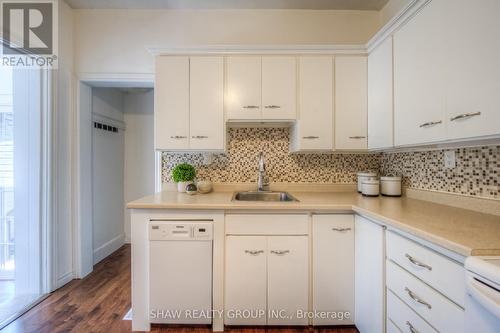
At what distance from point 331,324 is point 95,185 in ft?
8.80

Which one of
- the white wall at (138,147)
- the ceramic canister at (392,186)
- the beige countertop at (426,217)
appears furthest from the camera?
the white wall at (138,147)

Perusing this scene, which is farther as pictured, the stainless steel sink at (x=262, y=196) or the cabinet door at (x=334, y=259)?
the stainless steel sink at (x=262, y=196)

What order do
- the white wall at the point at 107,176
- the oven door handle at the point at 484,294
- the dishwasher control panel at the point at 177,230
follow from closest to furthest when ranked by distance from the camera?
the oven door handle at the point at 484,294 → the dishwasher control panel at the point at 177,230 → the white wall at the point at 107,176

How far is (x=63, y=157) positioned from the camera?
2.12 metres

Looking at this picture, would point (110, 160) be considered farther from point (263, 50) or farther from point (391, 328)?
point (391, 328)

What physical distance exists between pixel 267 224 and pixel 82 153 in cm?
203

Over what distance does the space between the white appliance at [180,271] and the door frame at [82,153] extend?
1.24 meters

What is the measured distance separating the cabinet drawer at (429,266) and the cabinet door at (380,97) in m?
0.78

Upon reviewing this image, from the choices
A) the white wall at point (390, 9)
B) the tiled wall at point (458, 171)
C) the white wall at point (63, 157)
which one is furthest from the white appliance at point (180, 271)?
the white wall at point (390, 9)

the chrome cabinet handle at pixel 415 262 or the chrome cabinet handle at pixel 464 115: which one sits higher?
the chrome cabinet handle at pixel 464 115

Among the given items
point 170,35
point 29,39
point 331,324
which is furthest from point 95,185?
point 331,324

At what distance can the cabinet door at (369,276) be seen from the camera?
1.24m

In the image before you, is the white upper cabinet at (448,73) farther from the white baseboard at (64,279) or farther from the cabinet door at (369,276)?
the white baseboard at (64,279)

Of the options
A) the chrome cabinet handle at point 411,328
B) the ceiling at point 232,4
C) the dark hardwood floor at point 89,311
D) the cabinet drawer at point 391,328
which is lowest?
the dark hardwood floor at point 89,311
